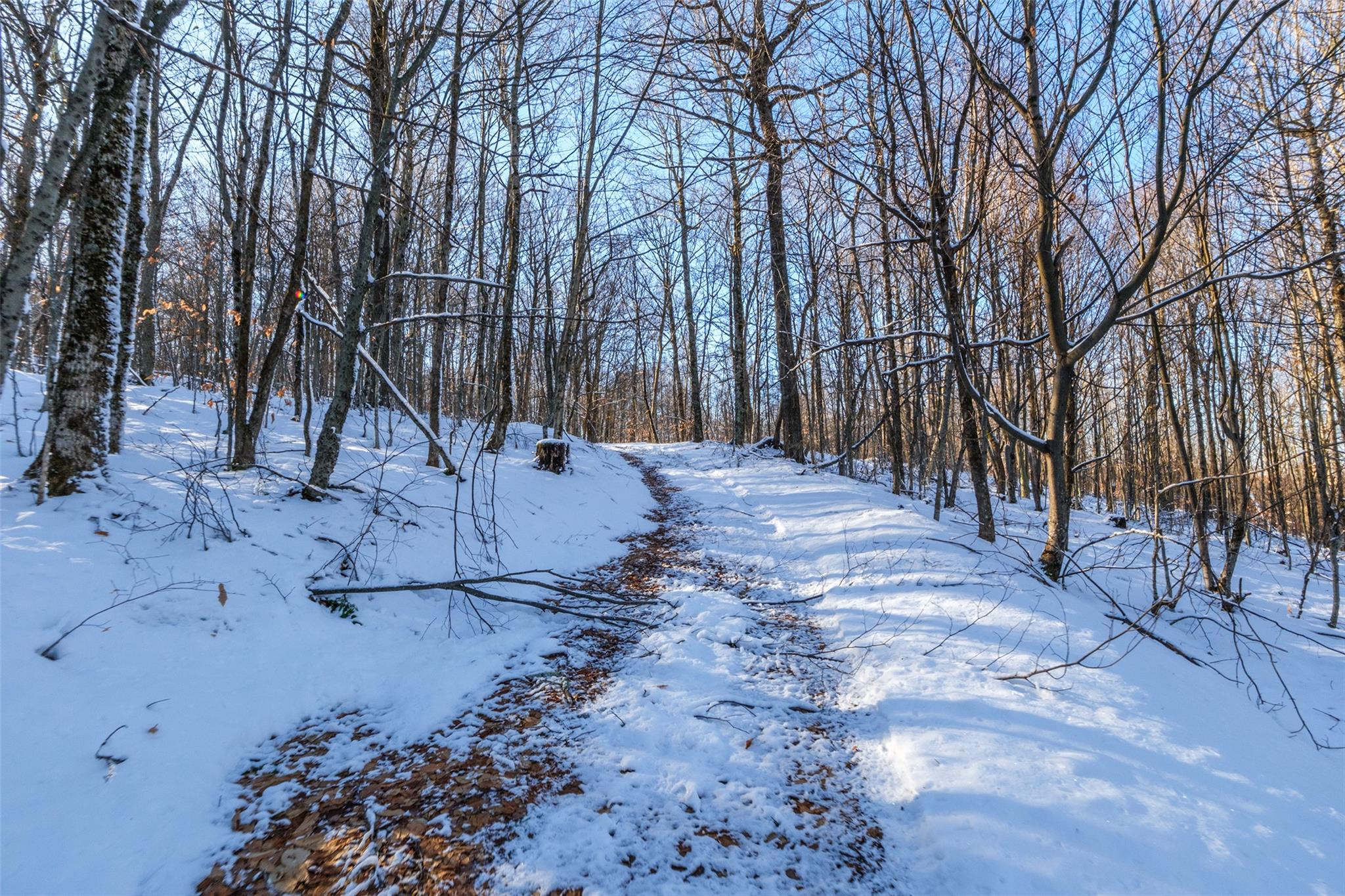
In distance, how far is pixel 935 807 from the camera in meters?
2.15

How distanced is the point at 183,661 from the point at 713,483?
9.59m

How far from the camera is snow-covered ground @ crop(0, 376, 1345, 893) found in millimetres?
1843

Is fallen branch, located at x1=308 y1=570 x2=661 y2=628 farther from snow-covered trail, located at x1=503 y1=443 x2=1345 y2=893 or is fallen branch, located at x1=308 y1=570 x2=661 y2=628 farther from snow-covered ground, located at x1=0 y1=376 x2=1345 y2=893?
snow-covered trail, located at x1=503 y1=443 x2=1345 y2=893

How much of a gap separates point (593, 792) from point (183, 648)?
222 cm

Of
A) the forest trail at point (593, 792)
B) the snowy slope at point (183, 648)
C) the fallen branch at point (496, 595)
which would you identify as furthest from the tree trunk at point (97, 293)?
the forest trail at point (593, 792)

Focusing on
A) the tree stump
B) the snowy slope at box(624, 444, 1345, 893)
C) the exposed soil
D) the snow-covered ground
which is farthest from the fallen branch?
the tree stump

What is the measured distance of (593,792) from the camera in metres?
2.26

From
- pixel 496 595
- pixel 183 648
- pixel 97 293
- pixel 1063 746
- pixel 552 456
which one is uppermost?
pixel 97 293

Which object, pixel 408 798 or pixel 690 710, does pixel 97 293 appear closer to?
pixel 408 798

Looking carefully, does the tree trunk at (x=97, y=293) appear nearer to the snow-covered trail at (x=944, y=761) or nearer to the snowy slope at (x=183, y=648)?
the snowy slope at (x=183, y=648)

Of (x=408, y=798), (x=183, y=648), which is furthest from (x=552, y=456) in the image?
(x=408, y=798)

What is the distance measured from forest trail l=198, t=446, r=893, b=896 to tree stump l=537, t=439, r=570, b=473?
5995 mm

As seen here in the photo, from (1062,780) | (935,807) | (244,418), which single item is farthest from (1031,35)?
(244,418)

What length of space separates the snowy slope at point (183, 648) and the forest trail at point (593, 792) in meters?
0.20
